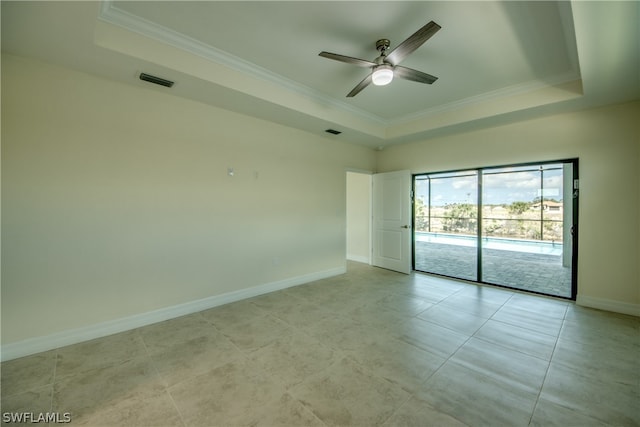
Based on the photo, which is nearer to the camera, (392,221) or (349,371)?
(349,371)

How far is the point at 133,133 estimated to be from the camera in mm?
2973

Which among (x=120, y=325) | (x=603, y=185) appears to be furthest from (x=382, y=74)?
(x=120, y=325)

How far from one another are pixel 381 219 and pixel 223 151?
377 cm

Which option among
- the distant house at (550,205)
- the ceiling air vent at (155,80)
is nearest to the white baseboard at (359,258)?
the distant house at (550,205)

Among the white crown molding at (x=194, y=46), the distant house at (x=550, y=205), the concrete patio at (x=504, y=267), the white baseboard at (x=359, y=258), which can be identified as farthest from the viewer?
the white baseboard at (x=359, y=258)

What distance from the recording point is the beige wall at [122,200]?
2.44 meters

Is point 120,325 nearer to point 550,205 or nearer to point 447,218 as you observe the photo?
point 447,218

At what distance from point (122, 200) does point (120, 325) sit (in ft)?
4.61

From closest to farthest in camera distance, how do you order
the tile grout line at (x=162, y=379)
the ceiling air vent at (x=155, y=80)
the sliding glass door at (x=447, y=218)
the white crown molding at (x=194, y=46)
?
the tile grout line at (x=162, y=379), the white crown molding at (x=194, y=46), the ceiling air vent at (x=155, y=80), the sliding glass door at (x=447, y=218)

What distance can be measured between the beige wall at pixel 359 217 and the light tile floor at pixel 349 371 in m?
3.15

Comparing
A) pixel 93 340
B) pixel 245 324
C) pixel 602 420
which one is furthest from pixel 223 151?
pixel 602 420

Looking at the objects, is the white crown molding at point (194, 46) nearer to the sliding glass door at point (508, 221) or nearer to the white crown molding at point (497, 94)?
the white crown molding at point (497, 94)

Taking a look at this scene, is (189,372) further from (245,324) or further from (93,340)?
(93,340)

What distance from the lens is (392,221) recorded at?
5.73 meters
